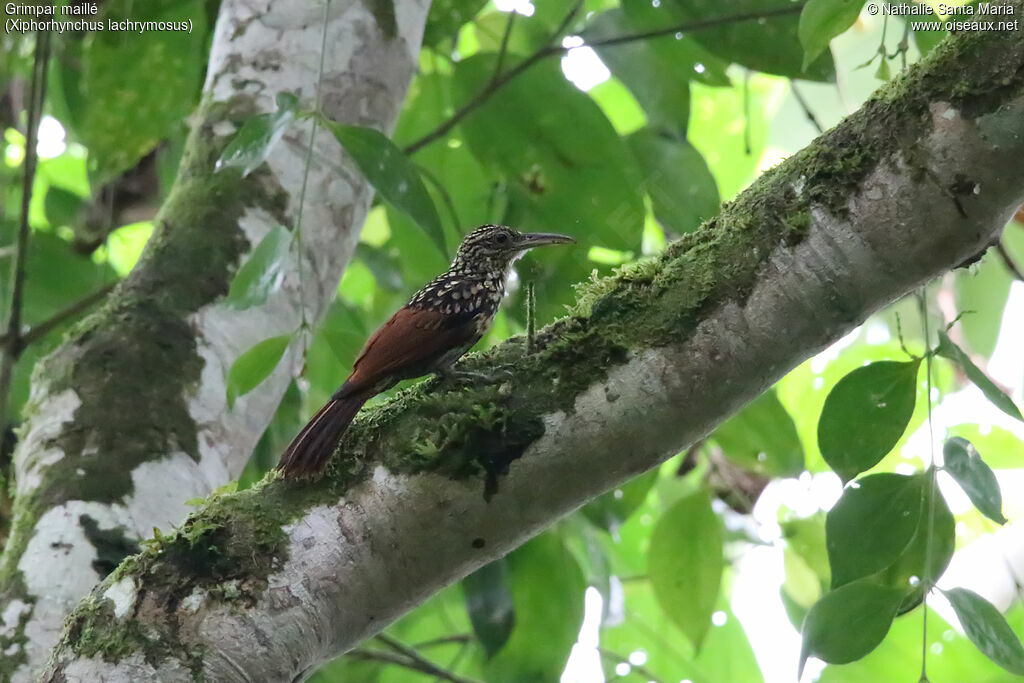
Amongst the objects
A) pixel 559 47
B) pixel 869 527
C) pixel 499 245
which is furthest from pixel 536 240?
pixel 869 527

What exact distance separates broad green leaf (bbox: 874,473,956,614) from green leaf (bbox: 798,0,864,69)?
1.05m

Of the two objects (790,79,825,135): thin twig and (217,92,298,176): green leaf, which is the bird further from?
(790,79,825,135): thin twig

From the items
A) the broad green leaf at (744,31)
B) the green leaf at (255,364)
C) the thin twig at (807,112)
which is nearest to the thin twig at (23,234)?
the green leaf at (255,364)

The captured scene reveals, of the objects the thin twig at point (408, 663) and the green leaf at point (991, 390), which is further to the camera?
the thin twig at point (408, 663)

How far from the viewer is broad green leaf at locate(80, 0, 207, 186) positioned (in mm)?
3934

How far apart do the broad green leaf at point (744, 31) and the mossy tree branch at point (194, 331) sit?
36.8 inches

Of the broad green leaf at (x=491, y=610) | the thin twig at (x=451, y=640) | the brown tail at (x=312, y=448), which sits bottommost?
the broad green leaf at (x=491, y=610)

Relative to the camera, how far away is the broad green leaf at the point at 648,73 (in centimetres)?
390

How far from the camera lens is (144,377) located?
2947 millimetres

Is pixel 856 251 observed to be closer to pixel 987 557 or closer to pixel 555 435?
pixel 555 435

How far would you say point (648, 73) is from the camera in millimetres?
3951

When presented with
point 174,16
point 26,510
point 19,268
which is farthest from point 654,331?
point 174,16

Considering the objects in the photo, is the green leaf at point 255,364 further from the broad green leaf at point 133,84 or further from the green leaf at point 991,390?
the broad green leaf at point 133,84

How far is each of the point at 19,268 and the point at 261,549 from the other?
1972 millimetres
